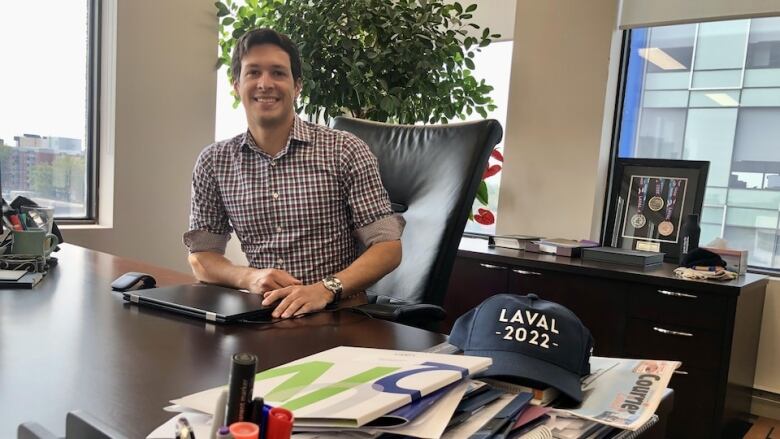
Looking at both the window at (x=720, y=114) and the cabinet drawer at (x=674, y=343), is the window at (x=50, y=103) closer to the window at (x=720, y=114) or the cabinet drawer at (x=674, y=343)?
the cabinet drawer at (x=674, y=343)

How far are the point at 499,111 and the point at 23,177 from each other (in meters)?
2.52

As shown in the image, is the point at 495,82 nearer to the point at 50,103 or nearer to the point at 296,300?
the point at 50,103

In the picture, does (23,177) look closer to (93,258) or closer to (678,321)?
(93,258)

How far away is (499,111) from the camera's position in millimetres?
3402

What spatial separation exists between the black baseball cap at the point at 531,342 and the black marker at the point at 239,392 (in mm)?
375

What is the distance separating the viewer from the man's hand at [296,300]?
1.09 metres

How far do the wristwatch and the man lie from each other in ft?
0.89

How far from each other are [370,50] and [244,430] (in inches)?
105

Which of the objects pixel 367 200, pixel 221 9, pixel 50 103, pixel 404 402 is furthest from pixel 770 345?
pixel 50 103

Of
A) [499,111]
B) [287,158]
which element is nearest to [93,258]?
[287,158]

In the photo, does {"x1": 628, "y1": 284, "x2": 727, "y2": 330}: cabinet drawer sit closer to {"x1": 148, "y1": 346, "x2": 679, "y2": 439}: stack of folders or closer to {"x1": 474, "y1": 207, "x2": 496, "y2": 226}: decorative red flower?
{"x1": 474, "y1": 207, "x2": 496, "y2": 226}: decorative red flower

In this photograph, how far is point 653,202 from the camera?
9.09 ft

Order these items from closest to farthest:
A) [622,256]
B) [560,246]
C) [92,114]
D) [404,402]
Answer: [404,402] → [622,256] → [560,246] → [92,114]

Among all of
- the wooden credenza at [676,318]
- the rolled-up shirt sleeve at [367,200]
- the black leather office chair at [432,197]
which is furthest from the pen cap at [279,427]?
the wooden credenza at [676,318]
